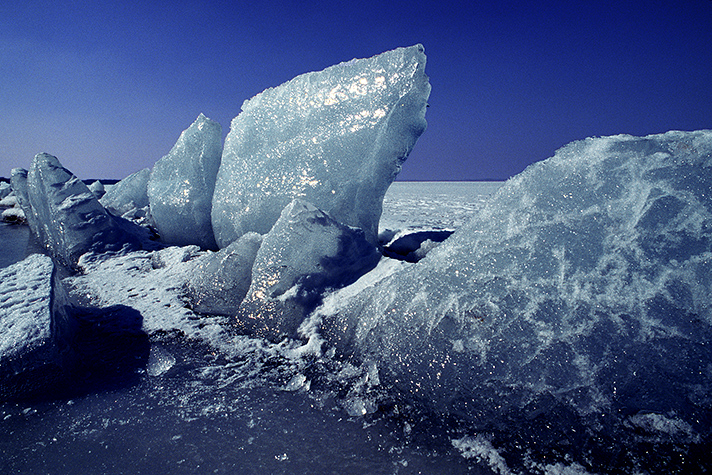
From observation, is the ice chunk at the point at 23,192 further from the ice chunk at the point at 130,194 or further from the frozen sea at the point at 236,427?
the frozen sea at the point at 236,427

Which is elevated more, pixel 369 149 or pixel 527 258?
pixel 369 149

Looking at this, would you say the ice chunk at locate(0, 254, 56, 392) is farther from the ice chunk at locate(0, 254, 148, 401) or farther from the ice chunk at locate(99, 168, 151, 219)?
the ice chunk at locate(99, 168, 151, 219)

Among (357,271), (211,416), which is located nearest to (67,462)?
(211,416)

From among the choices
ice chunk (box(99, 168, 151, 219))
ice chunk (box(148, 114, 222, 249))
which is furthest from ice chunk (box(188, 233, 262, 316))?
ice chunk (box(99, 168, 151, 219))

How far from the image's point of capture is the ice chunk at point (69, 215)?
11.2 ft

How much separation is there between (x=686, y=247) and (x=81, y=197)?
14.1ft

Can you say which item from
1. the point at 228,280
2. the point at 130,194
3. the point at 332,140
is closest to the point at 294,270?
the point at 228,280

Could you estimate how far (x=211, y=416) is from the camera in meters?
1.28

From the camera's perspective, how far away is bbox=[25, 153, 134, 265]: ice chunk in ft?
11.2

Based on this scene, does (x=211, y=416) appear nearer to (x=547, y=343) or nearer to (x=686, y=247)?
(x=547, y=343)

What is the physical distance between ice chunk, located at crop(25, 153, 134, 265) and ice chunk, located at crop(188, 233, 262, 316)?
1.84 meters

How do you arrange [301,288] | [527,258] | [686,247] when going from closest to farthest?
[686,247]
[527,258]
[301,288]

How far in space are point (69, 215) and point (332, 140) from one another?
264cm

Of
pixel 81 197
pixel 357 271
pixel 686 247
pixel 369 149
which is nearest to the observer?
pixel 686 247
